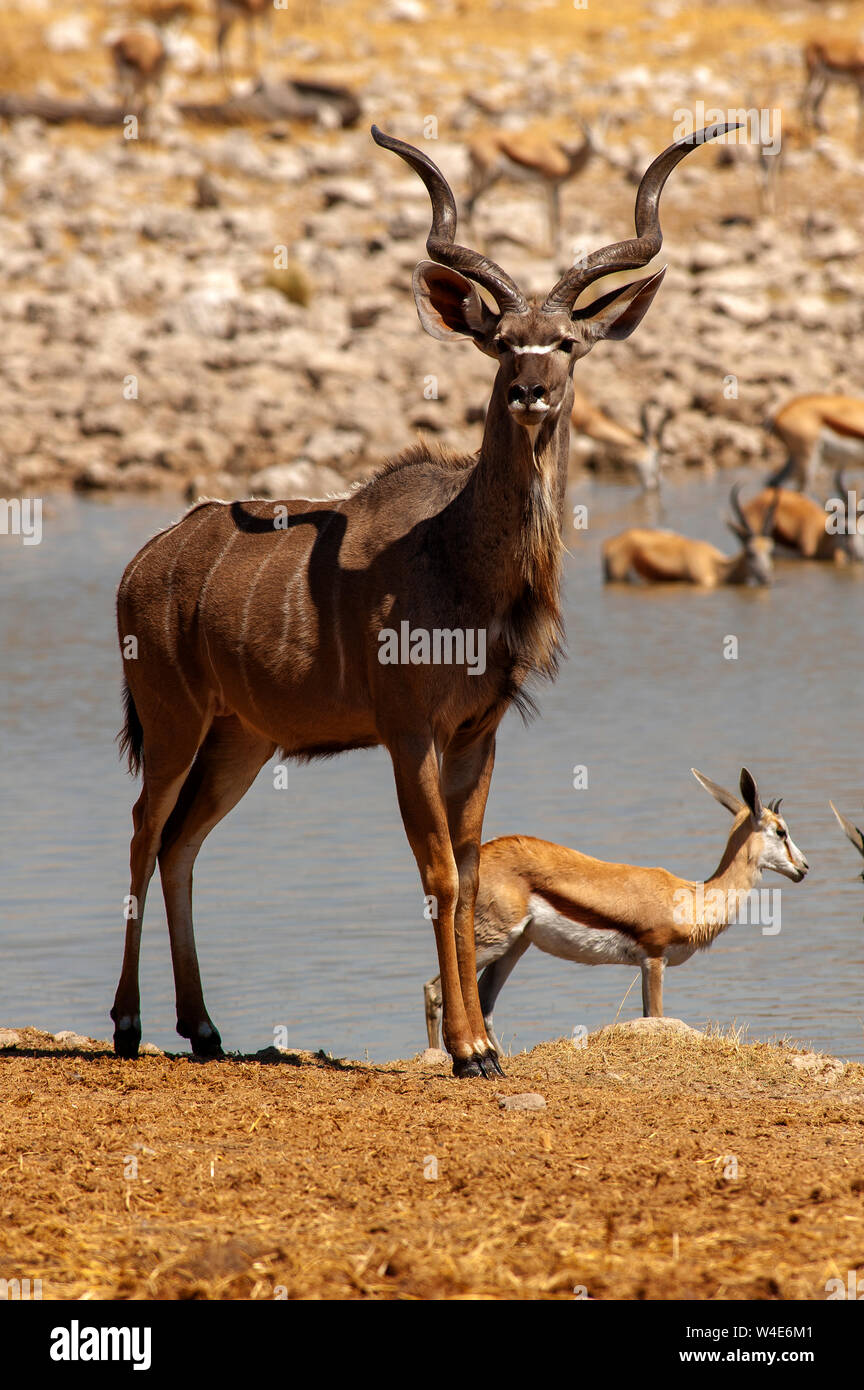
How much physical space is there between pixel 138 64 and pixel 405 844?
3140 centimetres

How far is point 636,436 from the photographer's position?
2570cm

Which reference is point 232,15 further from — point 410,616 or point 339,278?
point 410,616

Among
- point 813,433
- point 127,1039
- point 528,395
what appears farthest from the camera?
point 813,433

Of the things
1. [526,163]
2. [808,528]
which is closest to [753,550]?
[808,528]

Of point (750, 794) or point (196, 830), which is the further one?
point (750, 794)

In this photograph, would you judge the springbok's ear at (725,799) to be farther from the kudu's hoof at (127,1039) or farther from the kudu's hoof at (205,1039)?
the kudu's hoof at (127,1039)

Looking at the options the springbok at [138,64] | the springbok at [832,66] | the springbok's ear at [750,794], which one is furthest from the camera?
the springbok at [832,66]

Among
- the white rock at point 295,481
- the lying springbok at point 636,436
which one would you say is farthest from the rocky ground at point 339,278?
the lying springbok at point 636,436

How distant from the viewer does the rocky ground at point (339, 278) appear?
25.3 metres

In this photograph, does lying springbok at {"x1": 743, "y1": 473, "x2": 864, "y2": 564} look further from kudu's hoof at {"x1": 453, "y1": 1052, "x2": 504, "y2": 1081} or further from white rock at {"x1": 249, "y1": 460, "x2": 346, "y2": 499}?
kudu's hoof at {"x1": 453, "y1": 1052, "x2": 504, "y2": 1081}

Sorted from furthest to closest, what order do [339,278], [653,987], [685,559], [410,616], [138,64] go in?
[138,64] < [339,278] < [685,559] < [653,987] < [410,616]

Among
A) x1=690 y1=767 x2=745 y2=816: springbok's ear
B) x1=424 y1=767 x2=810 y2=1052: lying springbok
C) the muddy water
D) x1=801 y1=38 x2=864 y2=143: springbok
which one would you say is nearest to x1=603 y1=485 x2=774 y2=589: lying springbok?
the muddy water

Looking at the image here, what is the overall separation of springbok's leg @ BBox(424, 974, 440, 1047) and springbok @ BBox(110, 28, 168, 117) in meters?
33.1
